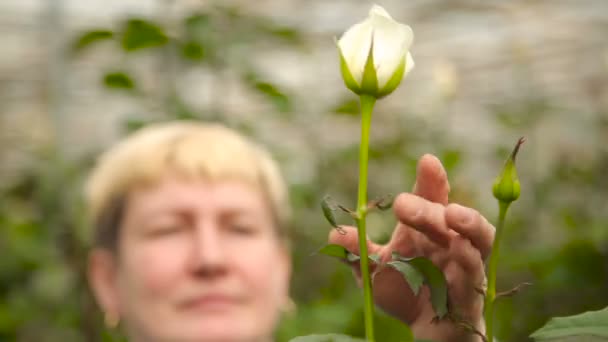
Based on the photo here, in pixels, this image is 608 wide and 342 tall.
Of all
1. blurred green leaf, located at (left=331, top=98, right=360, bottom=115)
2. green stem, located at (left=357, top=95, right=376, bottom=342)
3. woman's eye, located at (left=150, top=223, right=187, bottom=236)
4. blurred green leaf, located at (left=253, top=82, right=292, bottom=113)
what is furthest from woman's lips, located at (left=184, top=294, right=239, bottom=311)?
green stem, located at (left=357, top=95, right=376, bottom=342)

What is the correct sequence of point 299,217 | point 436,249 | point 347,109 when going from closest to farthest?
point 436,249 → point 347,109 → point 299,217

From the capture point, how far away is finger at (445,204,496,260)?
0.51 meters

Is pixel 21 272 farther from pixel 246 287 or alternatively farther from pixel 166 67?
pixel 246 287

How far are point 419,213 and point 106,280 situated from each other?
1.72 m

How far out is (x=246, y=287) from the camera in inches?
75.2

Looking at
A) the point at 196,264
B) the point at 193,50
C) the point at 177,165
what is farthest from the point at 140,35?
the point at 196,264

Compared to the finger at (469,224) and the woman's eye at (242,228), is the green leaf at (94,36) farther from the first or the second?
the finger at (469,224)

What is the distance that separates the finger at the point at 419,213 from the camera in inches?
20.3

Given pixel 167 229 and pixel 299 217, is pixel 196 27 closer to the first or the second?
pixel 167 229

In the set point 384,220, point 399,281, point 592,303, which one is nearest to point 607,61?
point 384,220

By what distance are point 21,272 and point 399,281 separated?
9.01 feet

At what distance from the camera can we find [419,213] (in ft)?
1.71

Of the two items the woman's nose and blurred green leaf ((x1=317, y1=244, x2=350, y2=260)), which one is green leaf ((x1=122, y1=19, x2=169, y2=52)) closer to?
the woman's nose

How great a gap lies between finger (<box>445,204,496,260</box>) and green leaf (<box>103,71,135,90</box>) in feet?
6.03
